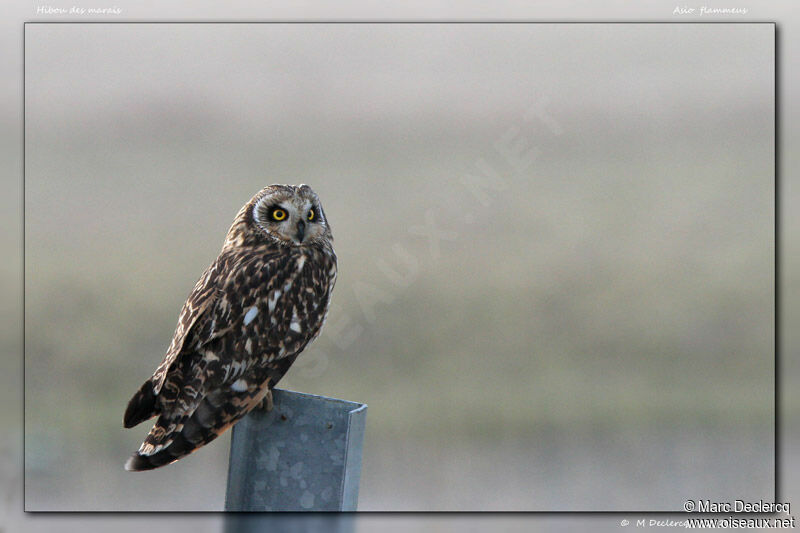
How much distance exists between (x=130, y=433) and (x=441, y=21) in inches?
108

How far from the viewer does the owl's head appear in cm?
296

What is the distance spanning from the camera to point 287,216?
298cm

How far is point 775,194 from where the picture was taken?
126 inches

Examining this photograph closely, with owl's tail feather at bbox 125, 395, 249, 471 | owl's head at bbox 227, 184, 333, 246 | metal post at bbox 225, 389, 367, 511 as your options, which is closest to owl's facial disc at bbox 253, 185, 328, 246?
owl's head at bbox 227, 184, 333, 246

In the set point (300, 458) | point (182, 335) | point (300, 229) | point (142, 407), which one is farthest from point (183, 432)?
point (300, 229)

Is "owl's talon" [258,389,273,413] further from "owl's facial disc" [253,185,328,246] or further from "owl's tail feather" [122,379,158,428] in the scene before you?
"owl's facial disc" [253,185,328,246]

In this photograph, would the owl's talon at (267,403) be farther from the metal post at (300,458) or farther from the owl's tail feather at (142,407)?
the owl's tail feather at (142,407)

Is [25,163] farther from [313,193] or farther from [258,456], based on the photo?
[258,456]

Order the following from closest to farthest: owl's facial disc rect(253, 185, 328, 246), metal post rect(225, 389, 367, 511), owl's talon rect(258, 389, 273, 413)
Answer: metal post rect(225, 389, 367, 511), owl's talon rect(258, 389, 273, 413), owl's facial disc rect(253, 185, 328, 246)

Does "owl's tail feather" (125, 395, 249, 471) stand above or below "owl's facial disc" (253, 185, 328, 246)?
below

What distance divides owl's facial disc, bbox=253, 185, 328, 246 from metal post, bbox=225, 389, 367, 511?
84 cm

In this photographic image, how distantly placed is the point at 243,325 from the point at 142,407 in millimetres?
424

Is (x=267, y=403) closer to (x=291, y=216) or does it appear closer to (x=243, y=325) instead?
(x=243, y=325)

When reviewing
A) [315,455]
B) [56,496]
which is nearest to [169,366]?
[315,455]
